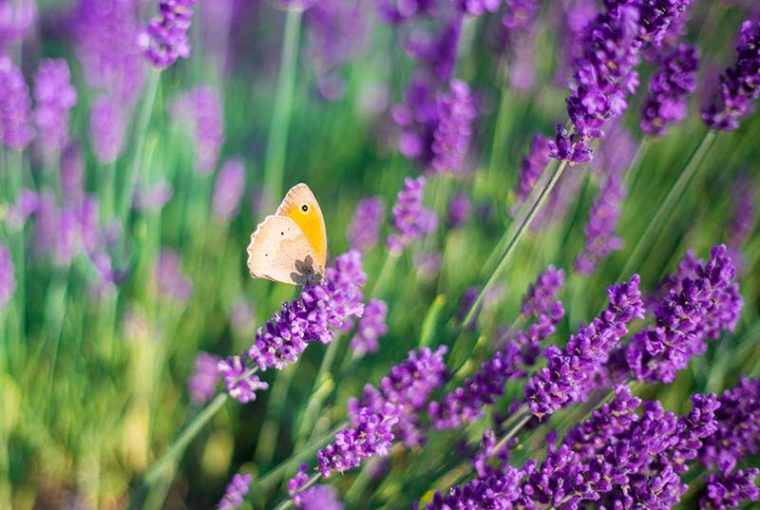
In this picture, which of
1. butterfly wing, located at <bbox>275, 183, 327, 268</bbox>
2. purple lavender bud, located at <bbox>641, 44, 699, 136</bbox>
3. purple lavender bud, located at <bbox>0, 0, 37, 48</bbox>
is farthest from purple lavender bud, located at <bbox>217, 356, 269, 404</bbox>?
purple lavender bud, located at <bbox>0, 0, 37, 48</bbox>

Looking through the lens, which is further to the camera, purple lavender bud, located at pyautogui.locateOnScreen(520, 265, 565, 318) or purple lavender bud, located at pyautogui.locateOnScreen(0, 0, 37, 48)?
purple lavender bud, located at pyautogui.locateOnScreen(0, 0, 37, 48)

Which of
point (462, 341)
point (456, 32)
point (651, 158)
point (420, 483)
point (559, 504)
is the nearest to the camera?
point (559, 504)

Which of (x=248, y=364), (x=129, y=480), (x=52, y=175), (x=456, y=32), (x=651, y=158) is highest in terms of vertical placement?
(x=456, y=32)

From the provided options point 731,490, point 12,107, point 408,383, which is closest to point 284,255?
point 408,383

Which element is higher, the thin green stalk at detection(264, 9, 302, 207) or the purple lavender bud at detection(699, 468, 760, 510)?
the thin green stalk at detection(264, 9, 302, 207)

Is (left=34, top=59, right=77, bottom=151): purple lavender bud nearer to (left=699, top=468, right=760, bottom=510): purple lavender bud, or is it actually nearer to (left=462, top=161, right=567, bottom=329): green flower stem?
(left=462, top=161, right=567, bottom=329): green flower stem

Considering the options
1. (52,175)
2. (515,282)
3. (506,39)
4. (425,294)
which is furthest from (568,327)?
(52,175)

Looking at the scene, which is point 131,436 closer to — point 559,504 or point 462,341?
point 462,341
